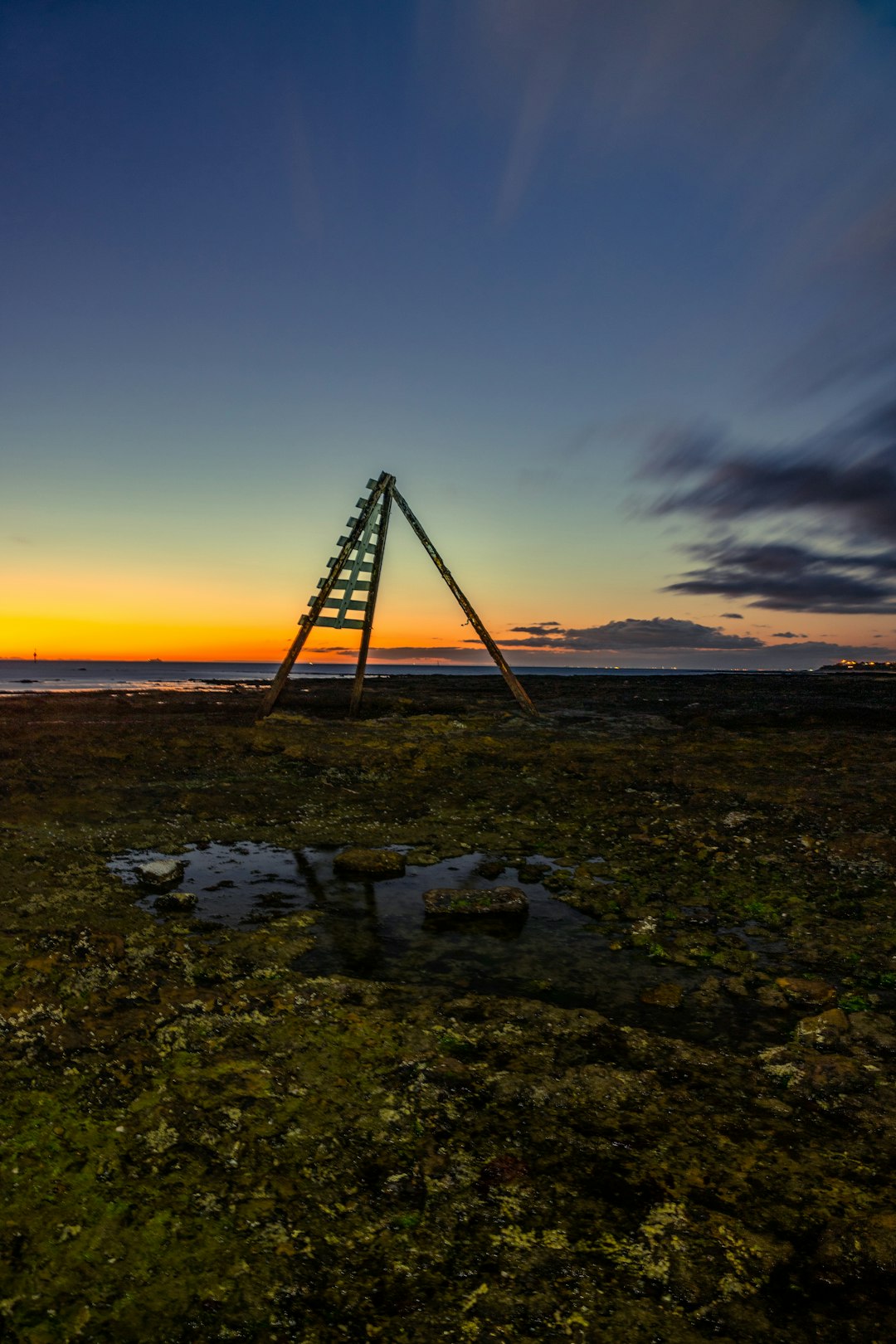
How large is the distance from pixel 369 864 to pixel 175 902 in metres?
2.23

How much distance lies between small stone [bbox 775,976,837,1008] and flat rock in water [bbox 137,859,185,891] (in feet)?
20.0

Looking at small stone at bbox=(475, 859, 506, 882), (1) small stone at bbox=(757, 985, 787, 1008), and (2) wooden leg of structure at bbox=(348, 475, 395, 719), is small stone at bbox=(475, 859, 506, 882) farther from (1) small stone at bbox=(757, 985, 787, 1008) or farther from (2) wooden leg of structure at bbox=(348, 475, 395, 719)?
(2) wooden leg of structure at bbox=(348, 475, 395, 719)

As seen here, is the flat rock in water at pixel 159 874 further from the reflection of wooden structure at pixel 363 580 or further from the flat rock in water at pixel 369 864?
the reflection of wooden structure at pixel 363 580

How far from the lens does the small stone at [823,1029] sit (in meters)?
4.47

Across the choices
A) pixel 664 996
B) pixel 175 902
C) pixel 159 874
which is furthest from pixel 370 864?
pixel 664 996

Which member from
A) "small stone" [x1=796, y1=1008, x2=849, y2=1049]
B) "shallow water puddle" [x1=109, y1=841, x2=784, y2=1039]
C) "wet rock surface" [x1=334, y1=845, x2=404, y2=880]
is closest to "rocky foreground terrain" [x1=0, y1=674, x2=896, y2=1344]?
"small stone" [x1=796, y1=1008, x2=849, y2=1049]

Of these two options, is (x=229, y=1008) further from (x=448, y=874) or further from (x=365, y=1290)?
(x=448, y=874)

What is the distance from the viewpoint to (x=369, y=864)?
8055 millimetres

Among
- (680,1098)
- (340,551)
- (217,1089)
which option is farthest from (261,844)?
(340,551)

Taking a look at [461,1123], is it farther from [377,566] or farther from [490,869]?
[377,566]

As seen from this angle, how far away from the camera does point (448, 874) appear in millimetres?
8062

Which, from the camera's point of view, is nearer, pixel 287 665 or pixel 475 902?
pixel 475 902

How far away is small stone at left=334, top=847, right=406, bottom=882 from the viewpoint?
8.02m

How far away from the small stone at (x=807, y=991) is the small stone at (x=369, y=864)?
166 inches
